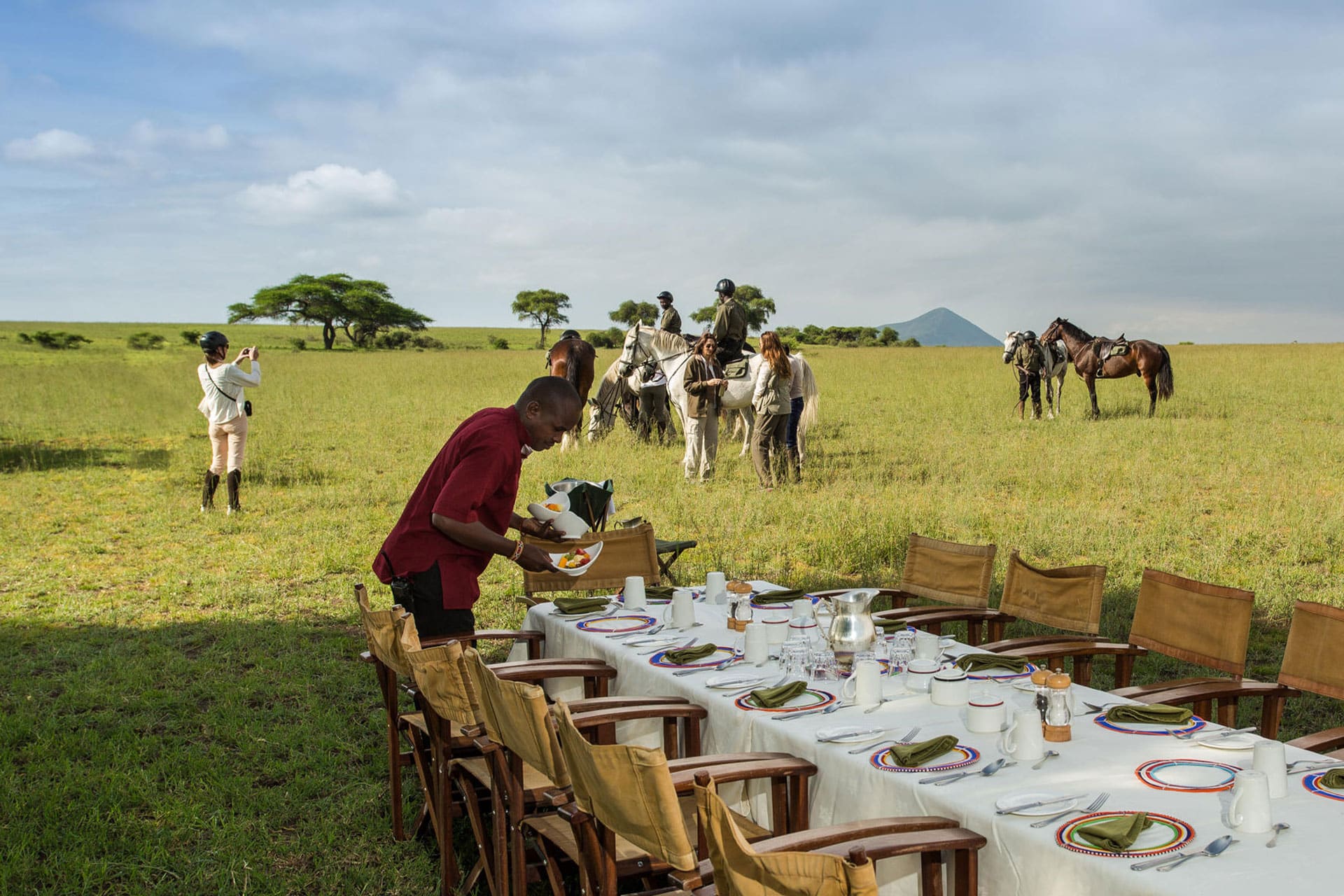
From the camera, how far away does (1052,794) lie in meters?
2.25

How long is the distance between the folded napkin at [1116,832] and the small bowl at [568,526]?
2.23 meters

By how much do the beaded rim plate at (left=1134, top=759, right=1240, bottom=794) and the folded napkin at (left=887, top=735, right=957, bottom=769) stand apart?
40 cm

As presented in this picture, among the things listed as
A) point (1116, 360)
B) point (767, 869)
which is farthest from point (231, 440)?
point (1116, 360)

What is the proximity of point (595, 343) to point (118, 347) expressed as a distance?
2182 cm

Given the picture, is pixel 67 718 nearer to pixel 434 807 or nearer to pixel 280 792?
pixel 280 792

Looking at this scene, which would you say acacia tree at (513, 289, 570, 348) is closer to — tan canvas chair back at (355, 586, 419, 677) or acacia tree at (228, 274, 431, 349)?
acacia tree at (228, 274, 431, 349)

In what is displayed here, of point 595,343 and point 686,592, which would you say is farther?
point 595,343

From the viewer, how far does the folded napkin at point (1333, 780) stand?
223cm

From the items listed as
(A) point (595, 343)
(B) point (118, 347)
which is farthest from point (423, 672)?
(A) point (595, 343)

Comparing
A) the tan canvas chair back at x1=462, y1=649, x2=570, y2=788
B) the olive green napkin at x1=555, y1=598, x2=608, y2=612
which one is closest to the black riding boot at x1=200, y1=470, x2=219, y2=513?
the olive green napkin at x1=555, y1=598, x2=608, y2=612

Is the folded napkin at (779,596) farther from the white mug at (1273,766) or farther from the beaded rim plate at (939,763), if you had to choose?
the white mug at (1273,766)

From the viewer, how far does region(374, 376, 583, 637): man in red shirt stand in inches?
140

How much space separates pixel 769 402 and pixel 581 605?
645 cm

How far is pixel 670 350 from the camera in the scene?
13.8 metres
